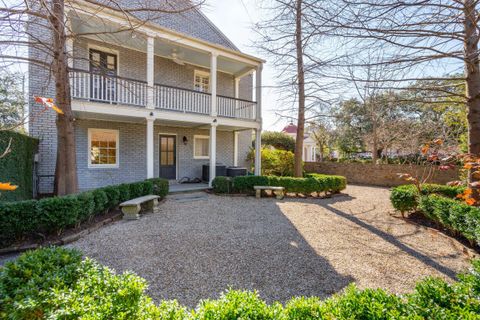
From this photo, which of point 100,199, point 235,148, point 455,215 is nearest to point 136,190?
point 100,199

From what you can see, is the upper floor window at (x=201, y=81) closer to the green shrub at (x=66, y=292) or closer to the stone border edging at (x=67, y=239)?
the stone border edging at (x=67, y=239)

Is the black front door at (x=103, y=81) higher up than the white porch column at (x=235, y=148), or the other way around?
the black front door at (x=103, y=81)

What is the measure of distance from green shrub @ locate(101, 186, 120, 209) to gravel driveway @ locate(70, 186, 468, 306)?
727 mm

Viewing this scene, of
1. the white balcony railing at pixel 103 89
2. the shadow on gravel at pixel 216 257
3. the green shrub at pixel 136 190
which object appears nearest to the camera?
the shadow on gravel at pixel 216 257

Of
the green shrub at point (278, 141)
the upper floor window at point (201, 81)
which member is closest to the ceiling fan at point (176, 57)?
the upper floor window at point (201, 81)

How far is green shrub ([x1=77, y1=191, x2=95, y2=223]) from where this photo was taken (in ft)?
15.7

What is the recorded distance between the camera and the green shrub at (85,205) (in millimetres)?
4793

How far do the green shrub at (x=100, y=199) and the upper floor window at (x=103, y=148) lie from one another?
432cm

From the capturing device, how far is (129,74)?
9695mm

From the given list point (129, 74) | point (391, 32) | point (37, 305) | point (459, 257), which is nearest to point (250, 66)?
point (129, 74)

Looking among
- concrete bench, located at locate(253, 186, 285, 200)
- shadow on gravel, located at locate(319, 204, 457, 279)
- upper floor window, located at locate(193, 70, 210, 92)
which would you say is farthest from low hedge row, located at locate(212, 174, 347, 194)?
upper floor window, located at locate(193, 70, 210, 92)

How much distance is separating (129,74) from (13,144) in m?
5.38

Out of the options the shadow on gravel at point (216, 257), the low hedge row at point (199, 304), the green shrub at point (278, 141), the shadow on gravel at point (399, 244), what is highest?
the green shrub at point (278, 141)

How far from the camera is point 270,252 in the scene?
13.6 feet
